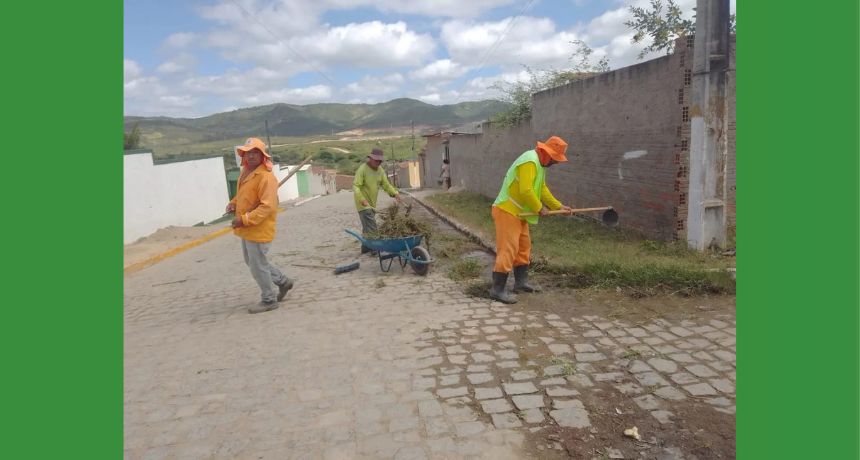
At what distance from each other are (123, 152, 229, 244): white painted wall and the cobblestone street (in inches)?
345

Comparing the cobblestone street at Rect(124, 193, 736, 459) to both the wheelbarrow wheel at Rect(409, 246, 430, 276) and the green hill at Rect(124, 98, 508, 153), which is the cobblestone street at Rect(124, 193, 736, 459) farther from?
the green hill at Rect(124, 98, 508, 153)

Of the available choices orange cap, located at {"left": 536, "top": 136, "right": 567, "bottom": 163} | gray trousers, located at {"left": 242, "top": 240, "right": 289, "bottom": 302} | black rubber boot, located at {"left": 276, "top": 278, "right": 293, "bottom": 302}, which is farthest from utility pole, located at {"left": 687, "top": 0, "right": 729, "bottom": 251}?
gray trousers, located at {"left": 242, "top": 240, "right": 289, "bottom": 302}

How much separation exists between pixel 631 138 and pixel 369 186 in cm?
425

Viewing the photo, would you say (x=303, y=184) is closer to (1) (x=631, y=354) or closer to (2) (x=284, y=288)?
(2) (x=284, y=288)

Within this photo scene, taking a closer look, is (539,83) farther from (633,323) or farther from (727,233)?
(633,323)

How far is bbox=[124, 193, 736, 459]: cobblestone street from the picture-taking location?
3.18m

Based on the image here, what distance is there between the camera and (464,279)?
269 inches

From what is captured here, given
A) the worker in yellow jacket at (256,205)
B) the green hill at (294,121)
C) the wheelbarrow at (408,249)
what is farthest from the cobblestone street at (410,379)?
the green hill at (294,121)

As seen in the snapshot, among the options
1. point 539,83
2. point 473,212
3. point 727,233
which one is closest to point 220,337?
point 727,233

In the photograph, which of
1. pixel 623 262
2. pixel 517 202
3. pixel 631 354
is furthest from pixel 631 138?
pixel 631 354

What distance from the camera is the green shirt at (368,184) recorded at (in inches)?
335

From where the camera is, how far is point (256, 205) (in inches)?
228

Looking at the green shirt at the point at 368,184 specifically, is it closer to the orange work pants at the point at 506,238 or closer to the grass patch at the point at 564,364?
the orange work pants at the point at 506,238

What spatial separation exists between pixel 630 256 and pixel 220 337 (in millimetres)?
5080
